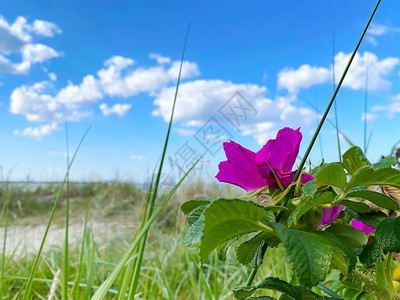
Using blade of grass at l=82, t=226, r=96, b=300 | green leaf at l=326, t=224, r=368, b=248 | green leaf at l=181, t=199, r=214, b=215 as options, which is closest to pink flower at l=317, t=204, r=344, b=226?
green leaf at l=326, t=224, r=368, b=248

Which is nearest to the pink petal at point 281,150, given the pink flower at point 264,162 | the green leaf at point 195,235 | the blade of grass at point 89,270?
the pink flower at point 264,162

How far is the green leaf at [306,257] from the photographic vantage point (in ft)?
0.95

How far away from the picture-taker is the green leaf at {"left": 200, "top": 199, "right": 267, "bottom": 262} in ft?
0.96

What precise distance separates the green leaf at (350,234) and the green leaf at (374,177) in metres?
0.05

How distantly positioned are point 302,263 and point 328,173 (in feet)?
0.25

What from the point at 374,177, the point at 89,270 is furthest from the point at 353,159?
the point at 89,270

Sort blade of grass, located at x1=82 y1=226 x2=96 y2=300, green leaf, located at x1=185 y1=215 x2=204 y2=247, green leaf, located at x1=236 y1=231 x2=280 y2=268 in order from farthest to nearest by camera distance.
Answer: blade of grass, located at x1=82 y1=226 x2=96 y2=300 < green leaf, located at x1=236 y1=231 x2=280 y2=268 < green leaf, located at x1=185 y1=215 x2=204 y2=247

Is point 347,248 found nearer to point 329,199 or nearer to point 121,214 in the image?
point 329,199

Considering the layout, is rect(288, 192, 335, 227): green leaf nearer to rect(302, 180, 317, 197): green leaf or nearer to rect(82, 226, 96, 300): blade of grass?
rect(302, 180, 317, 197): green leaf

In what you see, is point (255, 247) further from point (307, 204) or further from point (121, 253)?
point (121, 253)

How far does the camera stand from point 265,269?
67.9 inches

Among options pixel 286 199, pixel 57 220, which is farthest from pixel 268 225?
pixel 57 220

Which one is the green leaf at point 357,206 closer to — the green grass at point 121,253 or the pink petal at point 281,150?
the pink petal at point 281,150

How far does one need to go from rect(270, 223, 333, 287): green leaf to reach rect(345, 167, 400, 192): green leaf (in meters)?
0.06
